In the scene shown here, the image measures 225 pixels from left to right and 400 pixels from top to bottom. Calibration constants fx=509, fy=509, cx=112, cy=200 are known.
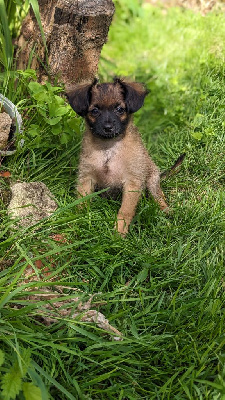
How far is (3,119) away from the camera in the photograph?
3.78 metres

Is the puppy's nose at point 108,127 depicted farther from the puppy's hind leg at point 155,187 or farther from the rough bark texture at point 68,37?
the rough bark texture at point 68,37

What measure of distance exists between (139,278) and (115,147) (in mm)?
1120

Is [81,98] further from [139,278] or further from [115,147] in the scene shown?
[139,278]

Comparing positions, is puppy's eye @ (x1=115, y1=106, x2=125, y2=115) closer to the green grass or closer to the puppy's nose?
the puppy's nose

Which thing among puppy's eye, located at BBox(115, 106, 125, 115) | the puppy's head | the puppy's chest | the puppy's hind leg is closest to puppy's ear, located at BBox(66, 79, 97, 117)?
the puppy's head

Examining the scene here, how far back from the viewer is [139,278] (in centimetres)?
300

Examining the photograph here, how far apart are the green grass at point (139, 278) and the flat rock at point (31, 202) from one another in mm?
99

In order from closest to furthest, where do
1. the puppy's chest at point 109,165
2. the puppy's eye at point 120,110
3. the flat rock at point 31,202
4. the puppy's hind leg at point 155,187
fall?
the flat rock at point 31,202 < the puppy's eye at point 120,110 < the puppy's chest at point 109,165 < the puppy's hind leg at point 155,187

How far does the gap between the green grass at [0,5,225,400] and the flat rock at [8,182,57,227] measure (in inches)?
3.9

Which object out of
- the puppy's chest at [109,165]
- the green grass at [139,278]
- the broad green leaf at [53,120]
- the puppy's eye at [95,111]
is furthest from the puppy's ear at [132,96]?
the green grass at [139,278]

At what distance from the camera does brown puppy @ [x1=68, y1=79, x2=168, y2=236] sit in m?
3.56

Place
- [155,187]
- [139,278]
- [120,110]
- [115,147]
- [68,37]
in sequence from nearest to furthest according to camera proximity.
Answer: [139,278]
[120,110]
[115,147]
[155,187]
[68,37]

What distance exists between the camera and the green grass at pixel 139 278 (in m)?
2.42

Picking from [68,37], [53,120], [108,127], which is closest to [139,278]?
[108,127]
